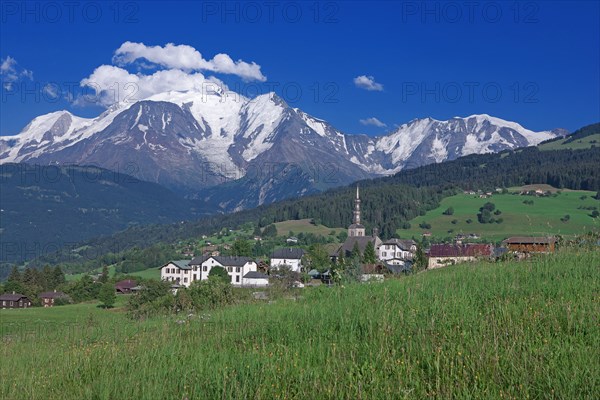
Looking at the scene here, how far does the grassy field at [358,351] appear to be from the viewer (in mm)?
6672

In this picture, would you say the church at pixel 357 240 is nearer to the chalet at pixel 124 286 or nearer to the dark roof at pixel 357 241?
the dark roof at pixel 357 241

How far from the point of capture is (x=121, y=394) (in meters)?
6.80

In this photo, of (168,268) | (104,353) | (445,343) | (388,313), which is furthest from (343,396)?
(168,268)

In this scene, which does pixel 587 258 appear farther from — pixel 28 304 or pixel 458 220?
pixel 458 220

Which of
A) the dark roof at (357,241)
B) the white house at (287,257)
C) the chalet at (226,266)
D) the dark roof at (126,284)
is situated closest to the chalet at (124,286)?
the dark roof at (126,284)

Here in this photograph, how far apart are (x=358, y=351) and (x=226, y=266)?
109481mm

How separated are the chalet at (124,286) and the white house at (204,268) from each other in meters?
6.64

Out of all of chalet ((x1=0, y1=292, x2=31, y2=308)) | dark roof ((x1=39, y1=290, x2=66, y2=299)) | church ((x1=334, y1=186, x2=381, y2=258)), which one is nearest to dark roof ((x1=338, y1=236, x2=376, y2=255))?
church ((x1=334, y1=186, x2=381, y2=258))

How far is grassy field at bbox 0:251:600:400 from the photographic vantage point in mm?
6672

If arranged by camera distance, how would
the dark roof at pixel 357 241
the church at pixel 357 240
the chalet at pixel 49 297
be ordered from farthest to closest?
the dark roof at pixel 357 241, the church at pixel 357 240, the chalet at pixel 49 297

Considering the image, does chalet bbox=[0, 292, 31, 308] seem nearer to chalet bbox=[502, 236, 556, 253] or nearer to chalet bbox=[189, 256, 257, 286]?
chalet bbox=[189, 256, 257, 286]

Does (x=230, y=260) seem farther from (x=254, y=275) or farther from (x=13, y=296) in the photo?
(x=13, y=296)

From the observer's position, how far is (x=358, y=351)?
789 centimetres

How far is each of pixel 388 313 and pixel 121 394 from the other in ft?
13.9
